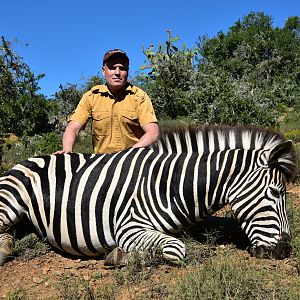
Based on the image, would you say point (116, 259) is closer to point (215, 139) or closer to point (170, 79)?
point (215, 139)

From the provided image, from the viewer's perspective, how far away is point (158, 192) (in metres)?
3.15

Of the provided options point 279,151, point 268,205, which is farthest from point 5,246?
point 279,151

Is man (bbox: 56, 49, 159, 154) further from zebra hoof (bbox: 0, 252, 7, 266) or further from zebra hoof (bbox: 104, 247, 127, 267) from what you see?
zebra hoof (bbox: 104, 247, 127, 267)

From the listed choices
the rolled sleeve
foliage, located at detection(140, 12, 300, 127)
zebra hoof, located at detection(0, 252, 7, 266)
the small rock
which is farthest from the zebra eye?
foliage, located at detection(140, 12, 300, 127)

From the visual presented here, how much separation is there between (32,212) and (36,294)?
2.99 ft

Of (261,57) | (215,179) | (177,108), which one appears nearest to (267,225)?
(215,179)

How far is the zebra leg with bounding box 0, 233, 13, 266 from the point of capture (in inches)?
127

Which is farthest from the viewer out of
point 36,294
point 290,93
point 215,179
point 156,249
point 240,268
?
point 290,93

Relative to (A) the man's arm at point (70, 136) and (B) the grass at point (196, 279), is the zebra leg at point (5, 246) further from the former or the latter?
(A) the man's arm at point (70, 136)

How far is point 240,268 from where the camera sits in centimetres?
240

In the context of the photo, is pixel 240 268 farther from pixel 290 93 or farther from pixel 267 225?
pixel 290 93

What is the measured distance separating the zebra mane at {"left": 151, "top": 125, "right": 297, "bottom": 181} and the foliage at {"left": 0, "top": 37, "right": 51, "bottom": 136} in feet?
35.2

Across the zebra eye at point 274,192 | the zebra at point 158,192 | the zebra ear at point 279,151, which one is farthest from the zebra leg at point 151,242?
the zebra ear at point 279,151

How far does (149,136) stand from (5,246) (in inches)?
57.4
